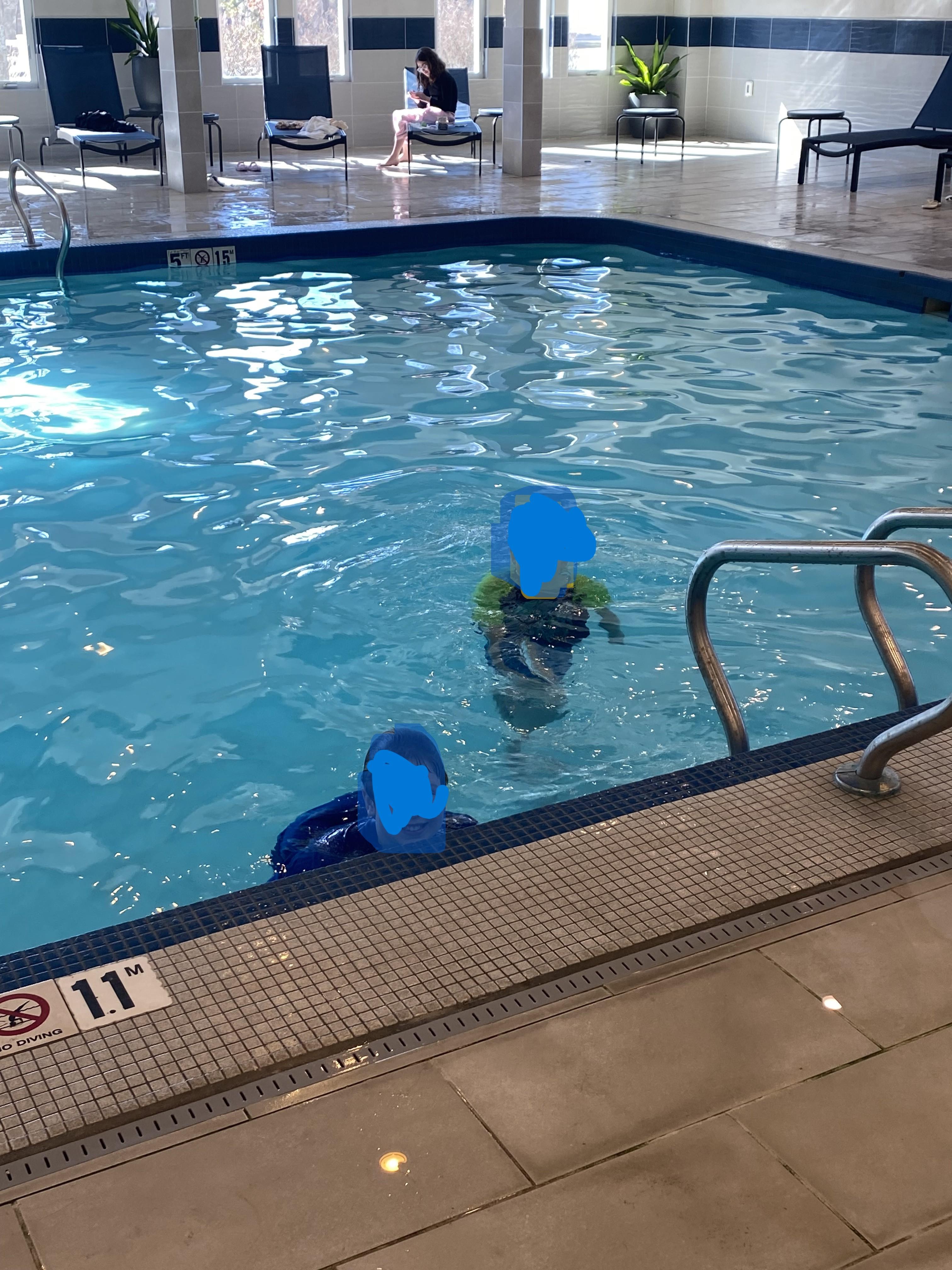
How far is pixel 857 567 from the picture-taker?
104 inches

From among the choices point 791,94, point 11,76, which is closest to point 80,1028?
point 11,76

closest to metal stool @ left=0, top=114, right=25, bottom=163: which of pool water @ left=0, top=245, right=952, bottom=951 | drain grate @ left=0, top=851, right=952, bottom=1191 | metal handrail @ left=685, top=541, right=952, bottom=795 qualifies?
pool water @ left=0, top=245, right=952, bottom=951

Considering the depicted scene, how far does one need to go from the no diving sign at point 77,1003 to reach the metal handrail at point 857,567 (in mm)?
1276

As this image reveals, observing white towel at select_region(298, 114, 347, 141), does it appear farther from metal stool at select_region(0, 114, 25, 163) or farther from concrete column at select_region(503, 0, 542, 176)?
metal stool at select_region(0, 114, 25, 163)

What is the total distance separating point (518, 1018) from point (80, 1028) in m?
0.65

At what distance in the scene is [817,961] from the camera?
2.08 meters

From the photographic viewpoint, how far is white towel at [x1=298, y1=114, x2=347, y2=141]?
11664mm

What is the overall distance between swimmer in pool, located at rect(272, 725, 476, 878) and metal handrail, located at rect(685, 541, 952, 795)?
0.59m

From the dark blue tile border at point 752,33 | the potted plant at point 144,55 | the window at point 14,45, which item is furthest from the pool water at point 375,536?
the dark blue tile border at point 752,33

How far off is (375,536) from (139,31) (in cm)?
1042

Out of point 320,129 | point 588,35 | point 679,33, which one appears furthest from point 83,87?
point 679,33

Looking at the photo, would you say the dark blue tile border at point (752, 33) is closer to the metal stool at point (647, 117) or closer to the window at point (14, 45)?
the metal stool at point (647, 117)

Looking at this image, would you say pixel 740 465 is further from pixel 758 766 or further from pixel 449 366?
pixel 758 766

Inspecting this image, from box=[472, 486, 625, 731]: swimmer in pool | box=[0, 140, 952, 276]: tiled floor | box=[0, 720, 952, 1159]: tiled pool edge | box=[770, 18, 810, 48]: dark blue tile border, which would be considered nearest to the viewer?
box=[0, 720, 952, 1159]: tiled pool edge
